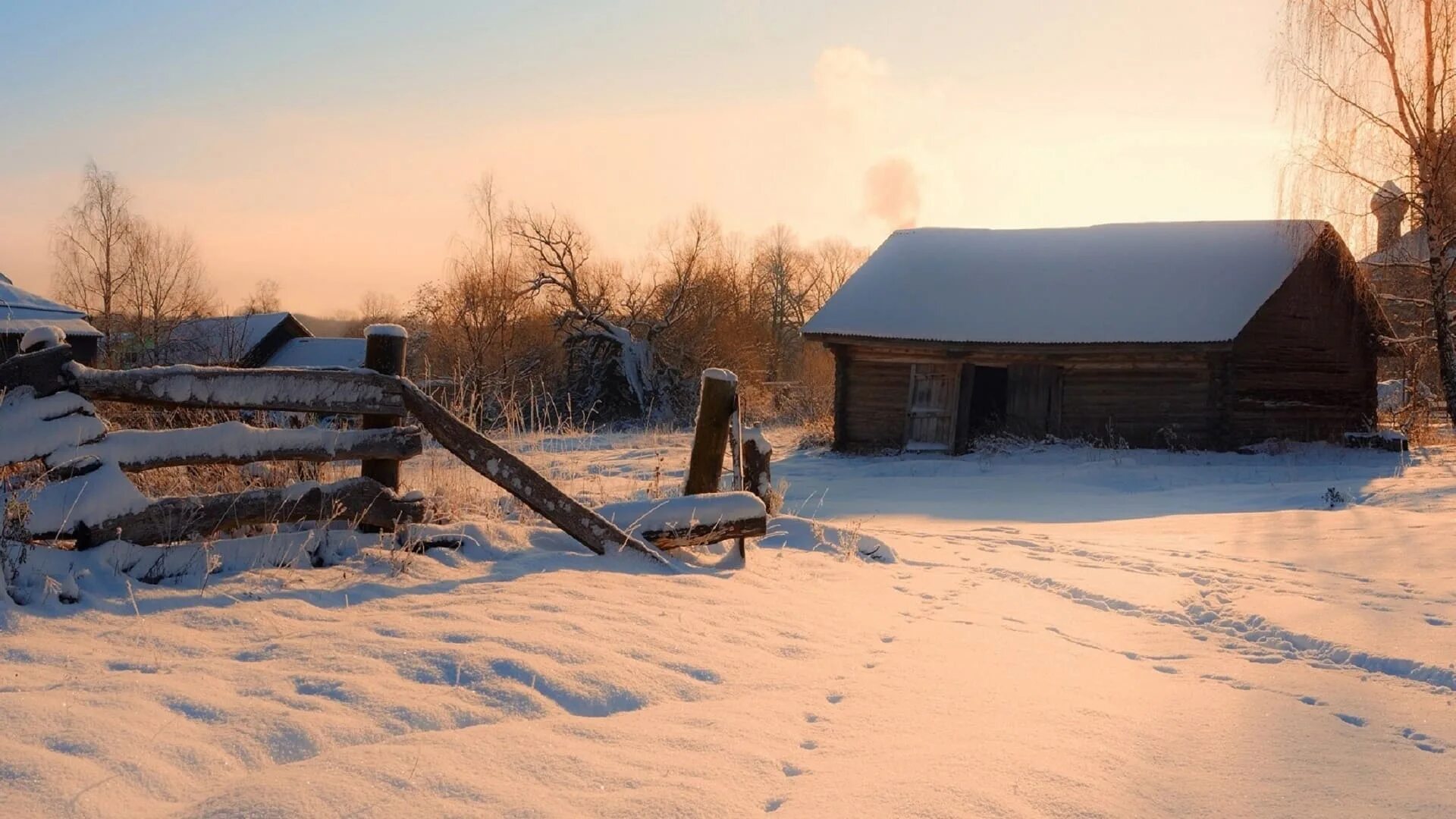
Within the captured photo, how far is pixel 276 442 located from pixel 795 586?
289 centimetres

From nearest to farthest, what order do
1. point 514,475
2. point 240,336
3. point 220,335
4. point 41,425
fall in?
point 41,425, point 514,475, point 220,335, point 240,336

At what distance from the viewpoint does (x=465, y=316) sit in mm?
27281

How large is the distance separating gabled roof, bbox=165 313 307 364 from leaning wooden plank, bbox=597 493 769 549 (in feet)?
77.2

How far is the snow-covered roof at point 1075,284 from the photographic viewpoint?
18.4m

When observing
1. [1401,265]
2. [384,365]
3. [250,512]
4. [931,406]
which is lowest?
[250,512]

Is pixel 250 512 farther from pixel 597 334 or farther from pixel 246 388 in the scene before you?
pixel 597 334

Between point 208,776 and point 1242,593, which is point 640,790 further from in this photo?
point 1242,593

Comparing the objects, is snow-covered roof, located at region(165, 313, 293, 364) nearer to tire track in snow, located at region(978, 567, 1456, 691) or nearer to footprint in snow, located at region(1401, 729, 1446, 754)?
tire track in snow, located at region(978, 567, 1456, 691)

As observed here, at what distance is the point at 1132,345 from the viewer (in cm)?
1800

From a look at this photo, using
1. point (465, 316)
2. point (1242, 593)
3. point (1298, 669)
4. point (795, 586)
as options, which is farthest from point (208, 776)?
point (465, 316)

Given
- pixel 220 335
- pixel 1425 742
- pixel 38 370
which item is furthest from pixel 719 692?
pixel 220 335

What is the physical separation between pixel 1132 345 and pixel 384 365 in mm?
15649

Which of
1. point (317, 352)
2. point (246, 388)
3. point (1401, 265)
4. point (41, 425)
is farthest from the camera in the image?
point (317, 352)

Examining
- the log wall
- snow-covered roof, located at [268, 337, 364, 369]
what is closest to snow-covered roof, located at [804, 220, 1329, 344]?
the log wall
